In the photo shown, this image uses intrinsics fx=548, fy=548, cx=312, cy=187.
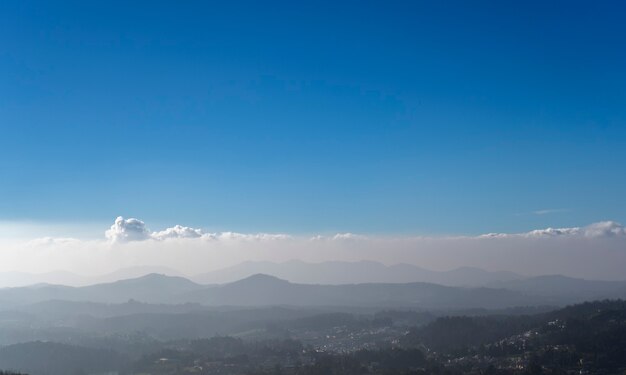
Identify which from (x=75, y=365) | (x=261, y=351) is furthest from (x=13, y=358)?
(x=261, y=351)

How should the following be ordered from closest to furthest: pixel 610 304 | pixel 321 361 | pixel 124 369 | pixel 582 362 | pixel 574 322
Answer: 1. pixel 582 362
2. pixel 321 361
3. pixel 574 322
4. pixel 124 369
5. pixel 610 304

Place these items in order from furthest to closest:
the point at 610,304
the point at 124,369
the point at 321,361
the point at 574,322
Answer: the point at 610,304 < the point at 124,369 < the point at 574,322 < the point at 321,361

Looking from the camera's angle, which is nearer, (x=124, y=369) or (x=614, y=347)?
(x=614, y=347)

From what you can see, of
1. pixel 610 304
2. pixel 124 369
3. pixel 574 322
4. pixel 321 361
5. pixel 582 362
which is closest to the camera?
pixel 582 362

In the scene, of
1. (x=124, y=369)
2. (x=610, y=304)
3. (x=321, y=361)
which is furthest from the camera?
(x=610, y=304)

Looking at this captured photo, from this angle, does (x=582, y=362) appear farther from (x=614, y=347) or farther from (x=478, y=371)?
(x=478, y=371)

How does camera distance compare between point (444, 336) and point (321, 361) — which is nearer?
point (321, 361)

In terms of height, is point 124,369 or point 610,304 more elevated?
point 610,304

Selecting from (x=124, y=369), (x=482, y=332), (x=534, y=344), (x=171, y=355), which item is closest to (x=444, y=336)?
(x=482, y=332)

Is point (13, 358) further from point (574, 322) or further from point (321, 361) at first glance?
point (574, 322)
